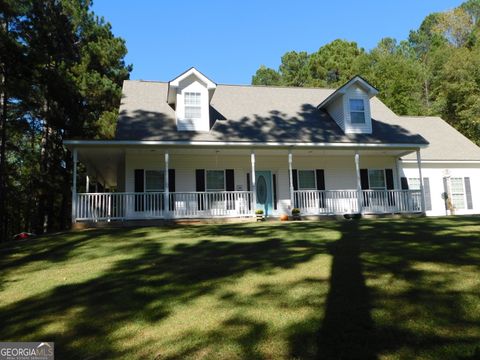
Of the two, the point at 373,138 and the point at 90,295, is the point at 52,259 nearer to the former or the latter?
the point at 90,295

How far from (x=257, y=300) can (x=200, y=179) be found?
1215cm

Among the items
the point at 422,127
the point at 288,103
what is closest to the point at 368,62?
the point at 422,127

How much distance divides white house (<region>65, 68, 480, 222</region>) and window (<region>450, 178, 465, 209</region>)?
0.16ft

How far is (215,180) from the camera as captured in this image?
56.9 ft

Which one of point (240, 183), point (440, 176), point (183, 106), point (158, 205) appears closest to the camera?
point (158, 205)

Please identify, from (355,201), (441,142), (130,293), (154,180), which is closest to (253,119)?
(154,180)

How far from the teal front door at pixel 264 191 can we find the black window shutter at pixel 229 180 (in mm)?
1214

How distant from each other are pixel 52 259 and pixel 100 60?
1848 centimetres

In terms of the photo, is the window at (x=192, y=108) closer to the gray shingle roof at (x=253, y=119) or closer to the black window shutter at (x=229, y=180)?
the gray shingle roof at (x=253, y=119)

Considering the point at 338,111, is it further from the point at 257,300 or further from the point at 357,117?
the point at 257,300

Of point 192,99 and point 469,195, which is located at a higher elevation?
point 192,99

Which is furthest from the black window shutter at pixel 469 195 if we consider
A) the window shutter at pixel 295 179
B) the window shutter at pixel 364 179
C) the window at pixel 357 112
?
the window shutter at pixel 295 179

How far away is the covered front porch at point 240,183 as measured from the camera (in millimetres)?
15367

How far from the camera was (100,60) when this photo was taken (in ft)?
79.9
